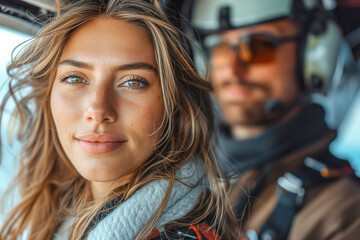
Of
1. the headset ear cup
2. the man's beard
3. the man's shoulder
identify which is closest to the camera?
the man's shoulder

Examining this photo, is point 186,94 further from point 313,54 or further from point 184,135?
point 313,54


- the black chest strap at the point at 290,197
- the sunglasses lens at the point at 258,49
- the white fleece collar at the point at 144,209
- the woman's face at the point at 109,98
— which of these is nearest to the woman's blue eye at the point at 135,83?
the woman's face at the point at 109,98

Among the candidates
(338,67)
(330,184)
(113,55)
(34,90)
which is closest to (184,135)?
(113,55)

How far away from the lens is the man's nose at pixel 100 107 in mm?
572

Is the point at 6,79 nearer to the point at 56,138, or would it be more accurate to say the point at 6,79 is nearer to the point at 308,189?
the point at 56,138

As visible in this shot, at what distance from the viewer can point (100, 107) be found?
1.87ft

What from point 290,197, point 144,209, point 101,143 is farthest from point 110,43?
point 290,197

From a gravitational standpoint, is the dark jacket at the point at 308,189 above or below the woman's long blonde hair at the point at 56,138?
below

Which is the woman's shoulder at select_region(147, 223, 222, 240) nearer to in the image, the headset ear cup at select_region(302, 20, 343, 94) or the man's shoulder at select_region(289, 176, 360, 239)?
the man's shoulder at select_region(289, 176, 360, 239)

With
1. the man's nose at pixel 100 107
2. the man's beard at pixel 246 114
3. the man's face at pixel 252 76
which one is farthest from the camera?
the man's beard at pixel 246 114

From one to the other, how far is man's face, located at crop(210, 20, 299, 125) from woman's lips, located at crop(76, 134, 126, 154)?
843 mm

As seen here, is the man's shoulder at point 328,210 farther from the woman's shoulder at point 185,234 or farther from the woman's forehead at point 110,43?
the woman's forehead at point 110,43

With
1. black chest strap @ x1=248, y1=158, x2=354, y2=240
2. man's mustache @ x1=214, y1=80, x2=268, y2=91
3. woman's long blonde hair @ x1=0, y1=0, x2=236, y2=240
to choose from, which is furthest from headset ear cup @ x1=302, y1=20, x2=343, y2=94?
woman's long blonde hair @ x1=0, y1=0, x2=236, y2=240

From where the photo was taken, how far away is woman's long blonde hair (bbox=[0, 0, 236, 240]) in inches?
24.4
